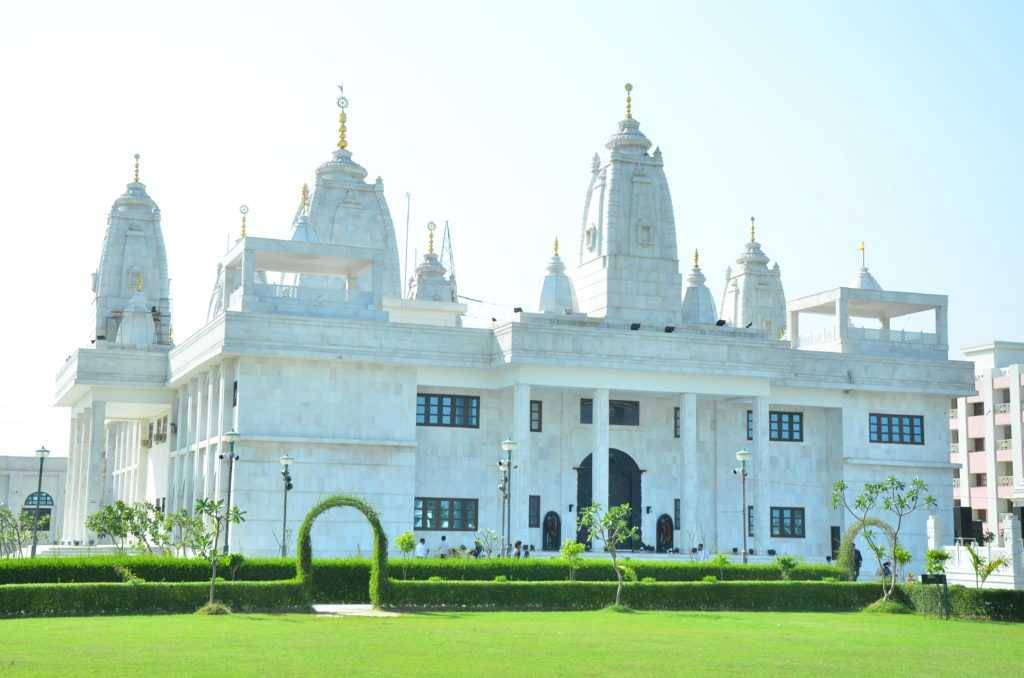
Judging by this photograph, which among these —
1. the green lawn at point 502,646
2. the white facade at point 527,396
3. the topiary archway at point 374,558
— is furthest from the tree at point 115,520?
the green lawn at point 502,646

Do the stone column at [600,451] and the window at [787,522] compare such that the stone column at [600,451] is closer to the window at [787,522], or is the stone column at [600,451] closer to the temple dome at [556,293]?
the temple dome at [556,293]

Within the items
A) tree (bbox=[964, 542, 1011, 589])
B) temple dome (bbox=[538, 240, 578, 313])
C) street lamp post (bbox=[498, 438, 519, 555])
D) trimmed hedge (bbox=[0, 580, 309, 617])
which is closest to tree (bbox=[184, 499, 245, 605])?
trimmed hedge (bbox=[0, 580, 309, 617])

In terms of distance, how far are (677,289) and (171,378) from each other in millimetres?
20376

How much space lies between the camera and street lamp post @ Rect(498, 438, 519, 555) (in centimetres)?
3832

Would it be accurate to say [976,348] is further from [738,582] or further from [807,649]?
[807,649]

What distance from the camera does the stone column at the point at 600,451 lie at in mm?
44750

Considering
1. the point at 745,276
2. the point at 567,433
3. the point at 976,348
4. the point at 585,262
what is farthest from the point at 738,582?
the point at 976,348

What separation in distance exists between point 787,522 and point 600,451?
412 inches

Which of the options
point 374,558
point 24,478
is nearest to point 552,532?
point 374,558

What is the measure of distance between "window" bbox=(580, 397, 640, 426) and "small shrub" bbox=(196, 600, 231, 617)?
23279 millimetres

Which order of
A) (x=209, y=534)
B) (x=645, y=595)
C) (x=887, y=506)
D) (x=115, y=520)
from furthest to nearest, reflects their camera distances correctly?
(x=115, y=520) < (x=887, y=506) < (x=209, y=534) < (x=645, y=595)

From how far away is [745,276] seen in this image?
71125 millimetres

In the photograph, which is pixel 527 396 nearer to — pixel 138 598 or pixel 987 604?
pixel 987 604

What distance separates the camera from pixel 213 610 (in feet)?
89.6
